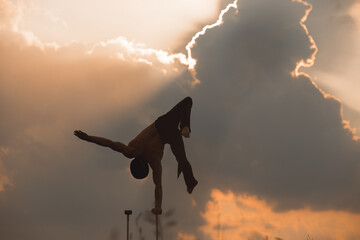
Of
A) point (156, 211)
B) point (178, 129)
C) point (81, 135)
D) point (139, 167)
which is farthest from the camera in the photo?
point (178, 129)

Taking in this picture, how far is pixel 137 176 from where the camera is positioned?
15.6m

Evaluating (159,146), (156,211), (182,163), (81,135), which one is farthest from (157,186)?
(81,135)

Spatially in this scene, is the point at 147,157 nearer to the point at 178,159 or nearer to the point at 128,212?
the point at 178,159

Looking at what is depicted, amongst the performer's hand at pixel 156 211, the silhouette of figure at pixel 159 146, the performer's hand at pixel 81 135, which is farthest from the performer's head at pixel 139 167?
the performer's hand at pixel 81 135

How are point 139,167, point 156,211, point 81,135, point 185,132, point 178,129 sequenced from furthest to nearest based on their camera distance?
1. point 178,129
2. point 139,167
3. point 185,132
4. point 156,211
5. point 81,135

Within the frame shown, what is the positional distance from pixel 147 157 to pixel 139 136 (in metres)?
0.62

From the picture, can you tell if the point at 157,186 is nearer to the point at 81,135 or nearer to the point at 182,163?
the point at 182,163

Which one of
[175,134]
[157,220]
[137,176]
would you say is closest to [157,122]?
[175,134]

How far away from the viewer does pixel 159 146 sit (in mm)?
15711

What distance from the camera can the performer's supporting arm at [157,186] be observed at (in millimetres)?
15289

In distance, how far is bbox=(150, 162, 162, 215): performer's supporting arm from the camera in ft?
50.2

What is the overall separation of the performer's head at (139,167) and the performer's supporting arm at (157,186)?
19 cm

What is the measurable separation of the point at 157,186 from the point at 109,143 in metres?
1.71

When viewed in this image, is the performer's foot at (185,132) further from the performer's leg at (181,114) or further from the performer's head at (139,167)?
the performer's head at (139,167)
